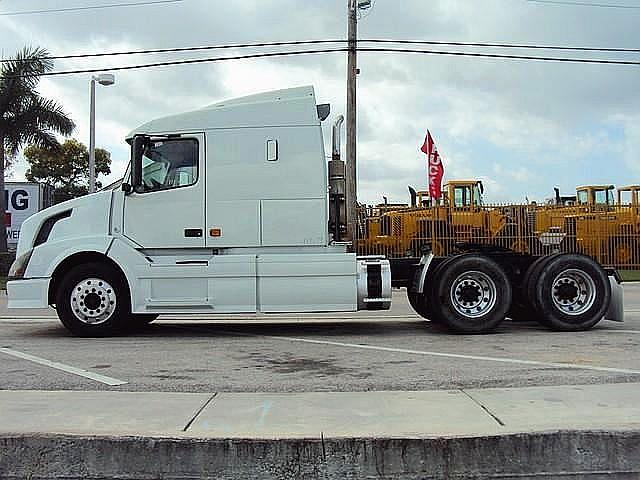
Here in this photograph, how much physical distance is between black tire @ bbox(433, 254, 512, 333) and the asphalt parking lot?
0.23 m

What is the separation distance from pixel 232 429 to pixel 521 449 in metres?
1.97

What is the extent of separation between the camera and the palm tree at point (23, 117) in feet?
103

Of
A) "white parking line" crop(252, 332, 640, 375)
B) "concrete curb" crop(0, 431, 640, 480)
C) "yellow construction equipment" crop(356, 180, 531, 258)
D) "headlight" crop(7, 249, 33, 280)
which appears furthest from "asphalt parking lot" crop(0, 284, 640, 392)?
"concrete curb" crop(0, 431, 640, 480)

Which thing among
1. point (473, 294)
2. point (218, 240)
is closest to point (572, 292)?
point (473, 294)

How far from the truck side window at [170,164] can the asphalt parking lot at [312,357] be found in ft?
7.45

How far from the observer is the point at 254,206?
10633 mm

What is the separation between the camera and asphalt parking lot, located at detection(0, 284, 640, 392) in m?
7.35

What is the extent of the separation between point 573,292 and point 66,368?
7.25 meters

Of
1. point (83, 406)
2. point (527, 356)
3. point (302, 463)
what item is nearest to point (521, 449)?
point (302, 463)

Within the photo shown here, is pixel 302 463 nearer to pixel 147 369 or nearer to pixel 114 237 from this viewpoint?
pixel 147 369

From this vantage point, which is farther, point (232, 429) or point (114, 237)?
point (114, 237)

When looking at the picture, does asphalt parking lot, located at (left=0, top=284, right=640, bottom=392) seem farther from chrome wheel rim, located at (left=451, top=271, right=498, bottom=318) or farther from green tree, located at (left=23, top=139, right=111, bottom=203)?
green tree, located at (left=23, top=139, right=111, bottom=203)

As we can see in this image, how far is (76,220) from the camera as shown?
1088 cm

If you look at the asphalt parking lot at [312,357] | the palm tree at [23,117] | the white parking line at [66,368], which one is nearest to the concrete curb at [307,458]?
the asphalt parking lot at [312,357]
